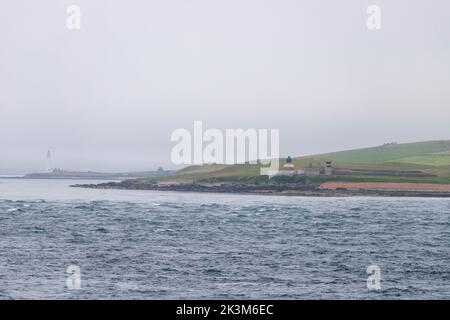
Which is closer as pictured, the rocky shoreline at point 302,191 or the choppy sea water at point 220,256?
the choppy sea water at point 220,256

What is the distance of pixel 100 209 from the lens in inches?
3930

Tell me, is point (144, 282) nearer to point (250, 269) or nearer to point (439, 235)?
point (250, 269)

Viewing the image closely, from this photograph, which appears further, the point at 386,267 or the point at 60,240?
the point at 60,240

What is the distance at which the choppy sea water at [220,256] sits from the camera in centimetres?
3750

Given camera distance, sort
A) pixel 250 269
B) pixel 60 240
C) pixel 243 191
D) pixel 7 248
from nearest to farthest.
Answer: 1. pixel 250 269
2. pixel 7 248
3. pixel 60 240
4. pixel 243 191

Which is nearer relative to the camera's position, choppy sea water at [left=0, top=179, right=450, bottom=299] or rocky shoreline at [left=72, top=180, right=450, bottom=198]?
choppy sea water at [left=0, top=179, right=450, bottom=299]

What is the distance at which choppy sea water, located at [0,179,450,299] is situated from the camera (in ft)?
123

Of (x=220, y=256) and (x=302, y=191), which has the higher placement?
(x=302, y=191)

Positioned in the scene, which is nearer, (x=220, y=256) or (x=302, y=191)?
(x=220, y=256)

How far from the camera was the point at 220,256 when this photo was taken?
50.8 m
